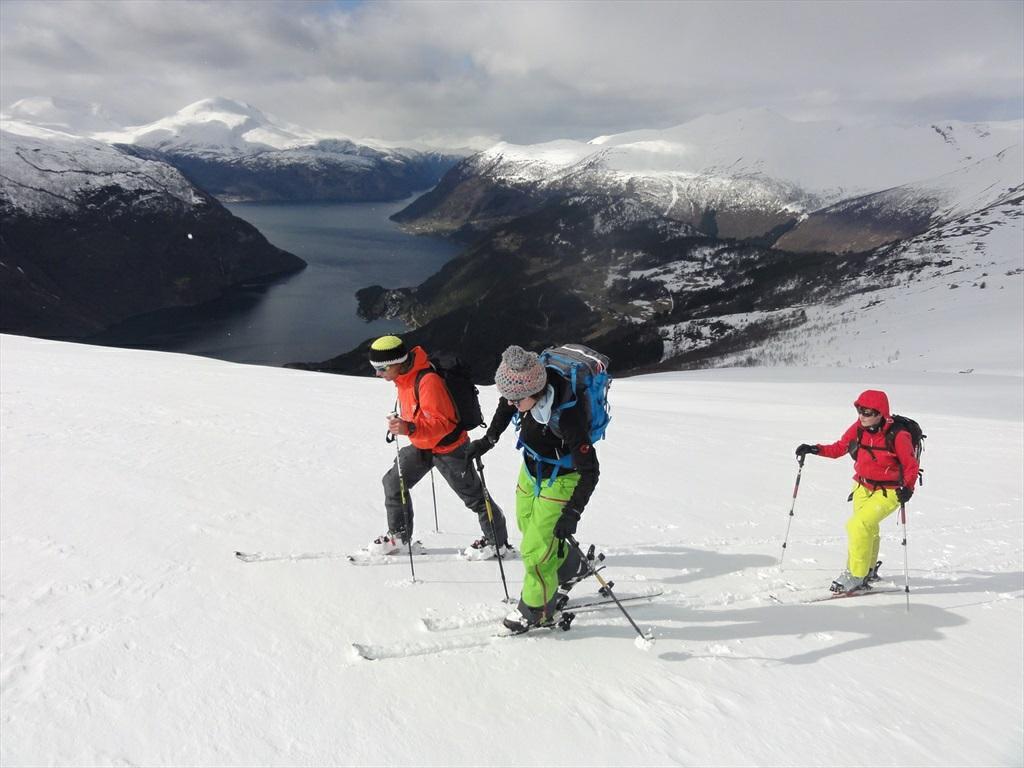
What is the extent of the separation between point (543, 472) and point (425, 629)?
5.01ft

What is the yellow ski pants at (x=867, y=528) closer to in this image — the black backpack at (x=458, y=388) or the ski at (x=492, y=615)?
the ski at (x=492, y=615)

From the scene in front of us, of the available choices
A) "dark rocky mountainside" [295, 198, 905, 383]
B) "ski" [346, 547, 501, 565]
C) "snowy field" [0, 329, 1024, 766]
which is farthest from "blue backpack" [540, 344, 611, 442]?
"dark rocky mountainside" [295, 198, 905, 383]

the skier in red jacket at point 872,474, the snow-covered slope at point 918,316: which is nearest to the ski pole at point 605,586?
the skier in red jacket at point 872,474

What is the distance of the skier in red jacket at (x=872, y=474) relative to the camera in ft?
19.7

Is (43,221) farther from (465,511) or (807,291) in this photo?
(465,511)

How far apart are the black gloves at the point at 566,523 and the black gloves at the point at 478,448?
92 centimetres

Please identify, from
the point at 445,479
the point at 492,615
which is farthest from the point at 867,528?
the point at 445,479

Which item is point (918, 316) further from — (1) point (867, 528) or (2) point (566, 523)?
(2) point (566, 523)

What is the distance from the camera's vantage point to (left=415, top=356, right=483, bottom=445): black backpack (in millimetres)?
5590

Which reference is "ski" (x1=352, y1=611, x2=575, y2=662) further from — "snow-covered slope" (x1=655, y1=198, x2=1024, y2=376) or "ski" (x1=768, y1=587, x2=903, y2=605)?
"snow-covered slope" (x1=655, y1=198, x2=1024, y2=376)

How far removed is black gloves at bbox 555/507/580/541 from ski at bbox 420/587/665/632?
1.00 m

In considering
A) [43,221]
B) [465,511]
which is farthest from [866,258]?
[43,221]

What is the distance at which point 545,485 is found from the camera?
4762mm

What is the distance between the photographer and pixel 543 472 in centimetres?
479
